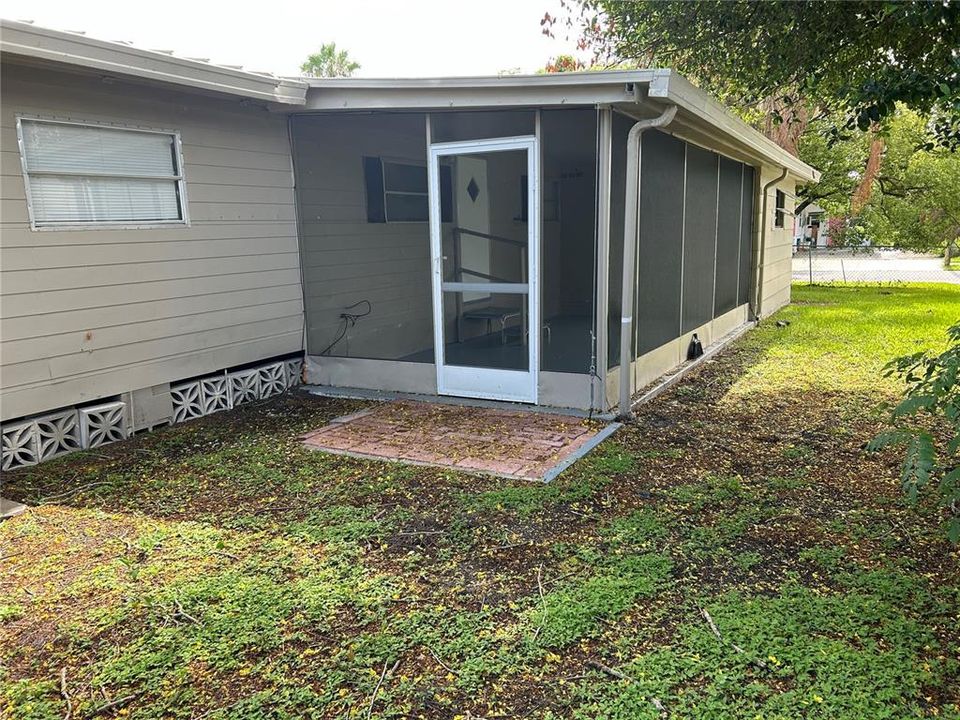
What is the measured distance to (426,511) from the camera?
12.3 feet

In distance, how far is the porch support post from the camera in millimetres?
5027

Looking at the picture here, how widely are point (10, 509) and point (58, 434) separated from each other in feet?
3.20

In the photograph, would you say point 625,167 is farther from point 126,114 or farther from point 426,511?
point 126,114

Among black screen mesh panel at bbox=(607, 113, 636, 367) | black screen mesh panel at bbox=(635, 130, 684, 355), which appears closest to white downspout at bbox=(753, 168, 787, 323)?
black screen mesh panel at bbox=(635, 130, 684, 355)

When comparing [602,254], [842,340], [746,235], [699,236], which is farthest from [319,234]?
[842,340]

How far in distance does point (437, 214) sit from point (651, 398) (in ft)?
8.14

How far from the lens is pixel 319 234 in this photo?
6.38m

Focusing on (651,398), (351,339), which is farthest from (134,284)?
(651,398)

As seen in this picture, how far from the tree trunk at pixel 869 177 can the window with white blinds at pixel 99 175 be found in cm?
1793

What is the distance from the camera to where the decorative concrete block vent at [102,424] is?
15.9ft

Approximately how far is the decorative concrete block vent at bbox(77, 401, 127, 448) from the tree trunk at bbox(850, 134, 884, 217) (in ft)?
61.4

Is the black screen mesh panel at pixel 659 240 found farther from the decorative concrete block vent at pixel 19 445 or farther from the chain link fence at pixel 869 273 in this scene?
the chain link fence at pixel 869 273

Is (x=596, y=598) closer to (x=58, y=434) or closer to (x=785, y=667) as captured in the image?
(x=785, y=667)

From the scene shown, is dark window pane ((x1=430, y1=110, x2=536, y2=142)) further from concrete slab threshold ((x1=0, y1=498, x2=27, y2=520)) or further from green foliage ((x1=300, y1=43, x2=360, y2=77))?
green foliage ((x1=300, y1=43, x2=360, y2=77))
